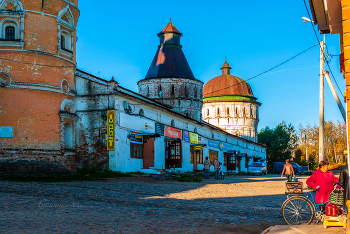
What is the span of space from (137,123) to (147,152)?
9.28 feet

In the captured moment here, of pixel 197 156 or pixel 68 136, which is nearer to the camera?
pixel 68 136

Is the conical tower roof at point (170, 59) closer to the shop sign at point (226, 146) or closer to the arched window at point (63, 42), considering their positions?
the shop sign at point (226, 146)

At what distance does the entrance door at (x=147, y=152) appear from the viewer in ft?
105

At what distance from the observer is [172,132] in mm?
36906

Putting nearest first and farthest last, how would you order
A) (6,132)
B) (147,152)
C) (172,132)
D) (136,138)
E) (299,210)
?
(299,210) → (6,132) → (136,138) → (147,152) → (172,132)

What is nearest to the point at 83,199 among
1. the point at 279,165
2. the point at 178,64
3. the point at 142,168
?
the point at 142,168

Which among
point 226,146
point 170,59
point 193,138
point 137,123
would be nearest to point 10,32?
point 137,123

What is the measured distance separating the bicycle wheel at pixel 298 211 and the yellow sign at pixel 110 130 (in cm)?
1962

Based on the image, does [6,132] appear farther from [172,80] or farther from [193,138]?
[172,80]

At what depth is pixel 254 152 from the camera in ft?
224

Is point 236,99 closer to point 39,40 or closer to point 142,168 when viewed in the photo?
point 142,168

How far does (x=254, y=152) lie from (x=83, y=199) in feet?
189

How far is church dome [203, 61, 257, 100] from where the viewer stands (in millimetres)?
72312

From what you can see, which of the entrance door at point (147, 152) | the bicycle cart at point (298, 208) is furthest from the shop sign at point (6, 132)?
the bicycle cart at point (298, 208)
